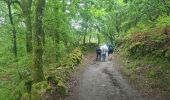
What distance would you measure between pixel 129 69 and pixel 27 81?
26.1 ft

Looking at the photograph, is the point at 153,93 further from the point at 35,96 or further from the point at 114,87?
the point at 35,96

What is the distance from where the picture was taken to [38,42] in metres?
11.5

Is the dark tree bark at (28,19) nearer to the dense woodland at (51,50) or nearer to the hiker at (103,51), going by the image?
the dense woodland at (51,50)

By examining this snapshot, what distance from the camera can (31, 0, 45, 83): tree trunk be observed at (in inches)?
447

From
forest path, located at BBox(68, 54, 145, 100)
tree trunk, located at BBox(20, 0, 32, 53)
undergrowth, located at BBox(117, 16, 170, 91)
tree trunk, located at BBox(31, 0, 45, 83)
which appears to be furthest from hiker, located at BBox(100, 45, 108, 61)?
tree trunk, located at BBox(31, 0, 45, 83)

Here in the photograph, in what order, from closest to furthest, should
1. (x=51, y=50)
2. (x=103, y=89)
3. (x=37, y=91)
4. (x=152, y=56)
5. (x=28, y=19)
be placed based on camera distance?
(x=37, y=91)
(x=103, y=89)
(x=152, y=56)
(x=51, y=50)
(x=28, y=19)

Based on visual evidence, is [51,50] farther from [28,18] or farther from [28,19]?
[28,18]

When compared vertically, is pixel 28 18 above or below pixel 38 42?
above

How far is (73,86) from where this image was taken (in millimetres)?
14586

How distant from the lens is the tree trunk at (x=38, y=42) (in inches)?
447

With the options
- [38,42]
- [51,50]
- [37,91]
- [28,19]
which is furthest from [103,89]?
[28,19]

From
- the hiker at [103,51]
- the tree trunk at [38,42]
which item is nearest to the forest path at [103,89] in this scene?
the tree trunk at [38,42]

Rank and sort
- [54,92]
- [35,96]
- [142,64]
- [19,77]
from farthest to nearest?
[142,64] < [19,77] < [54,92] < [35,96]

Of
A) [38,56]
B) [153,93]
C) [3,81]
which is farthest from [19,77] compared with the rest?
[153,93]
